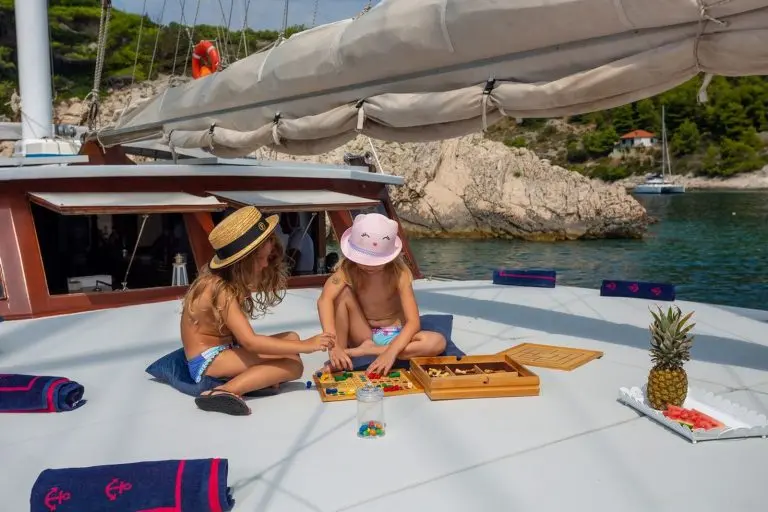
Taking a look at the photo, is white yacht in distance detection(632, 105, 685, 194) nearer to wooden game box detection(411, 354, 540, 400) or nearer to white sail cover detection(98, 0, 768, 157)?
white sail cover detection(98, 0, 768, 157)

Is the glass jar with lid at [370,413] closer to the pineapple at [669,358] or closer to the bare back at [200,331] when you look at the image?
the bare back at [200,331]

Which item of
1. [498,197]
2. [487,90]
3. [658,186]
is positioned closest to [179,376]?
[487,90]

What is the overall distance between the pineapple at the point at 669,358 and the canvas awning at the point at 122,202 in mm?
4472

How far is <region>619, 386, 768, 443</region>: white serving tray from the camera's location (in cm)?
292

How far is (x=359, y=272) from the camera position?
3.93m

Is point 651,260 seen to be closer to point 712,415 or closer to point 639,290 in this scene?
point 639,290

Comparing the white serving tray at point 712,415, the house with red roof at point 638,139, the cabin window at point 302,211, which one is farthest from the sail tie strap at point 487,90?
the house with red roof at point 638,139

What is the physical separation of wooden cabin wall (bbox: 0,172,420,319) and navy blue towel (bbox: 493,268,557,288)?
2.90 meters

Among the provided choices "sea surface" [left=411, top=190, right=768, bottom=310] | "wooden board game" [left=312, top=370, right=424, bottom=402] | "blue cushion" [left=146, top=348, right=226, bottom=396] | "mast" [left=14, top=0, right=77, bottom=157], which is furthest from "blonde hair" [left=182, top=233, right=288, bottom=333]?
"sea surface" [left=411, top=190, right=768, bottom=310]

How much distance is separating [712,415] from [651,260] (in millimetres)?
23533

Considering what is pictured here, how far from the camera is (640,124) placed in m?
101

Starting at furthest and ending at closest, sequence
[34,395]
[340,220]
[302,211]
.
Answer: [340,220], [302,211], [34,395]

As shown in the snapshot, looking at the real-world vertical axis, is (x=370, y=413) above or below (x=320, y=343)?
below

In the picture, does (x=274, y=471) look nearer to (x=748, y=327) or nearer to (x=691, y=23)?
(x=691, y=23)
